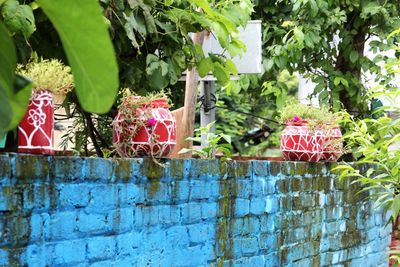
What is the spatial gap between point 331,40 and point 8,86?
243 inches

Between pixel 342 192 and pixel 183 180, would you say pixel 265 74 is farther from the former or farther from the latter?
pixel 183 180

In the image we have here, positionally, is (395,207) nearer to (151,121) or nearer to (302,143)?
(302,143)

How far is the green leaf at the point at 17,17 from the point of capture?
7.82ft

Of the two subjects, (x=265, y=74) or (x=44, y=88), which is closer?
(x=44, y=88)

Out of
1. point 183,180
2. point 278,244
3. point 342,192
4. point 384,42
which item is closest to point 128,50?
point 183,180

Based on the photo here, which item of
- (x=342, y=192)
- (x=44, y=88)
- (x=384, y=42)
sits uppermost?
(x=384, y=42)

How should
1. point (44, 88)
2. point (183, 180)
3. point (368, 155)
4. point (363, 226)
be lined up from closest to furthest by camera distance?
point (44, 88) → point (183, 180) → point (368, 155) → point (363, 226)

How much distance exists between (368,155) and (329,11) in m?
2.16

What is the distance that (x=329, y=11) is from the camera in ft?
19.4

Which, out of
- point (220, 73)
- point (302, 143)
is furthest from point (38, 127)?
point (302, 143)

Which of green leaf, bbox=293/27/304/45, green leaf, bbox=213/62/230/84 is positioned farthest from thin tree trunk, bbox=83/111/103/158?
green leaf, bbox=293/27/304/45

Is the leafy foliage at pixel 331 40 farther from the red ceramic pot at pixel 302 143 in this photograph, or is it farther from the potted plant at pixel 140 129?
the potted plant at pixel 140 129

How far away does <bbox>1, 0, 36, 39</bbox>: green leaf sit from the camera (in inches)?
93.8

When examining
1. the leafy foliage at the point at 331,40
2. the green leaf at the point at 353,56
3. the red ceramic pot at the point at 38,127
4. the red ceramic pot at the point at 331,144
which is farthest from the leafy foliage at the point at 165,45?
the green leaf at the point at 353,56
